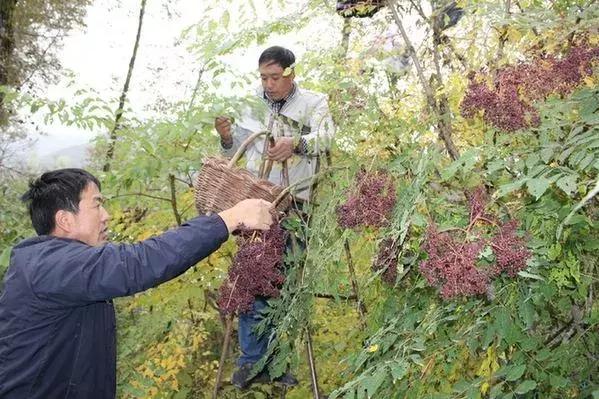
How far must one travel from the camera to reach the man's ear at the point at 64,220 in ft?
7.21

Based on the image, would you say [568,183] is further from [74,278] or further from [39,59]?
[39,59]

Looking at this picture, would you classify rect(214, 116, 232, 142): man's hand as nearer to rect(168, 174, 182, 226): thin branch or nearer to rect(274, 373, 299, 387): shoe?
rect(168, 174, 182, 226): thin branch

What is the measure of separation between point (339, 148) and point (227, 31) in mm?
777

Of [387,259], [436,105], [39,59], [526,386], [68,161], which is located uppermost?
[39,59]

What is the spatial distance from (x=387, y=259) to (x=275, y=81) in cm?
173

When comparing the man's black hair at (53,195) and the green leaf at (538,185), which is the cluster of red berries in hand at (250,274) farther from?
the green leaf at (538,185)

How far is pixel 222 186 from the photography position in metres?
2.15

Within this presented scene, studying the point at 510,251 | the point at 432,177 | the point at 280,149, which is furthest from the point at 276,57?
the point at 510,251

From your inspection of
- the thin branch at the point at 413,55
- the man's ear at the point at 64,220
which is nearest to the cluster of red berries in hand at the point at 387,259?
the thin branch at the point at 413,55

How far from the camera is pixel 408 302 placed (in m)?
2.23

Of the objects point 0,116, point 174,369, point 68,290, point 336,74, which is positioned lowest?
point 174,369

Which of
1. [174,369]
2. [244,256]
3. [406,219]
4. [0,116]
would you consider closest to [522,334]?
[406,219]

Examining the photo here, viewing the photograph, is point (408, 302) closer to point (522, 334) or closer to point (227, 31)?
point (522, 334)

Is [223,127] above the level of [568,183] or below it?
above
